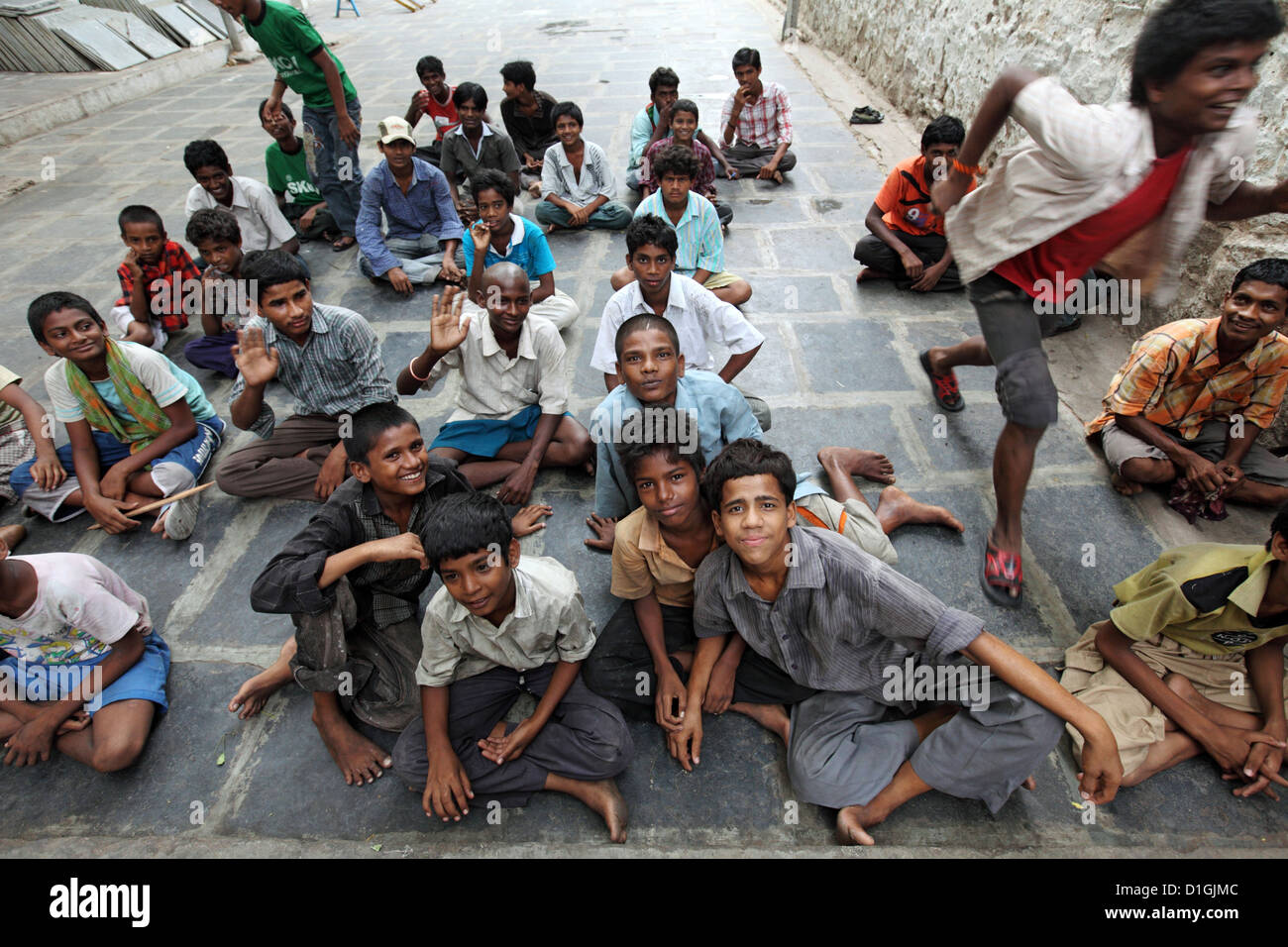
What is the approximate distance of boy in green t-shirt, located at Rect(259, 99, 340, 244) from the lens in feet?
16.6

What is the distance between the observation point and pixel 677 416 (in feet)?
7.86

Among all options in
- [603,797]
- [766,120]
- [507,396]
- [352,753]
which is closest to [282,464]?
[507,396]

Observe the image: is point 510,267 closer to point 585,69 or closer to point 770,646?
point 770,646

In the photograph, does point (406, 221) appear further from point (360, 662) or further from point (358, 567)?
point (360, 662)

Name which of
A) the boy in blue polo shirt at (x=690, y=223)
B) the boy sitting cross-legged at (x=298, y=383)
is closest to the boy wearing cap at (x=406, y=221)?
the boy in blue polo shirt at (x=690, y=223)

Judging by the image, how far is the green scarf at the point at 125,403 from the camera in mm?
2852

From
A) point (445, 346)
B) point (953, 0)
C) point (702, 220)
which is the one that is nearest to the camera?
point (445, 346)

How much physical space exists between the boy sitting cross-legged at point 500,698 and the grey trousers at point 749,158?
192 inches

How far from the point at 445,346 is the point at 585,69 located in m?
7.75

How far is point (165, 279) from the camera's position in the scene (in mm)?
3904

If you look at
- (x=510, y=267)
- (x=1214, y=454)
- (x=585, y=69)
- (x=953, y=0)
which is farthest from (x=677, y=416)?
(x=585, y=69)

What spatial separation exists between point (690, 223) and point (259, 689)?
3.13 m

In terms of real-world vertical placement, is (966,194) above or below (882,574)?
above

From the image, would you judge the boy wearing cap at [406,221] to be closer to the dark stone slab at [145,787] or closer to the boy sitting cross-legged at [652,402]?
the boy sitting cross-legged at [652,402]
